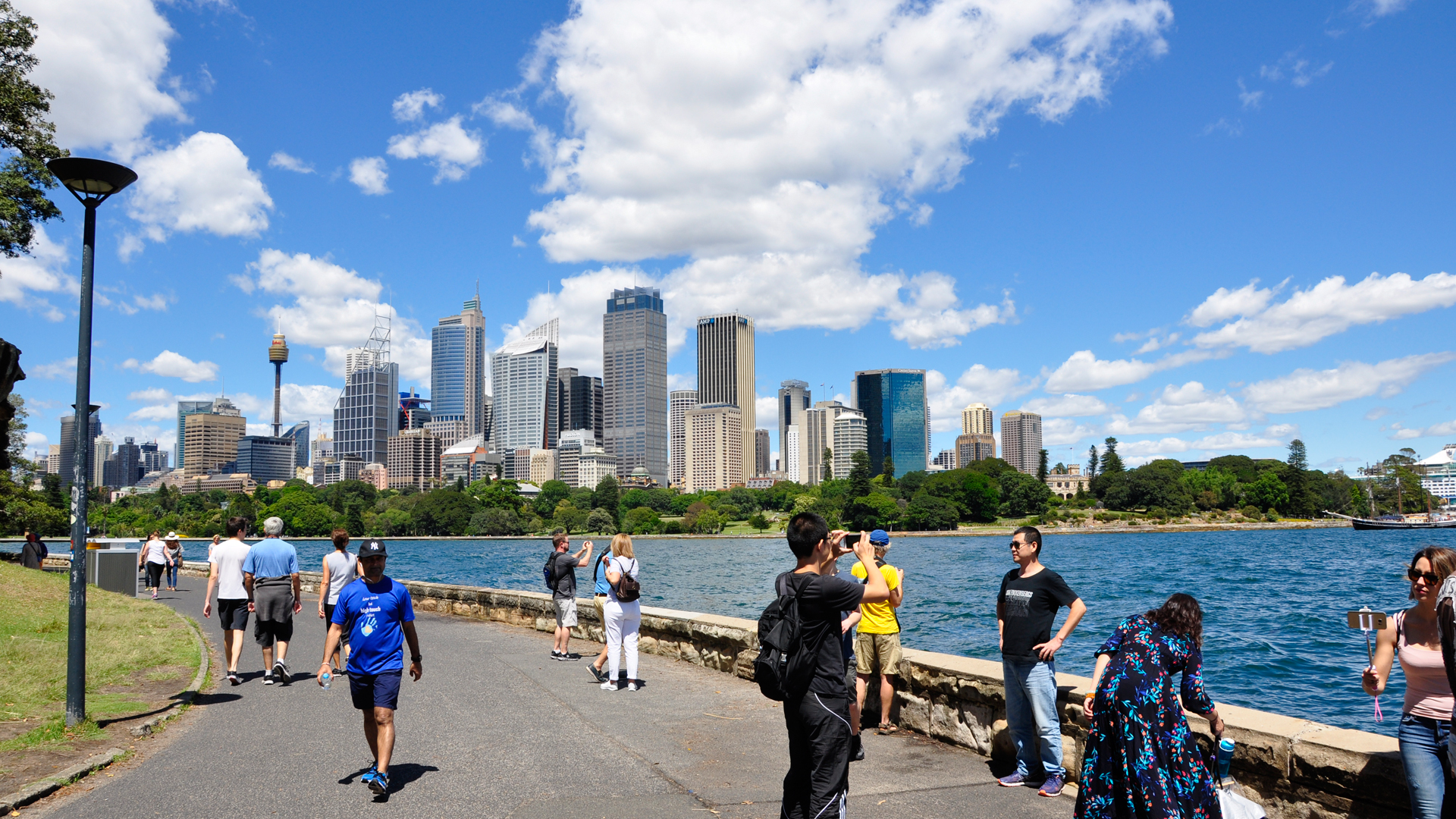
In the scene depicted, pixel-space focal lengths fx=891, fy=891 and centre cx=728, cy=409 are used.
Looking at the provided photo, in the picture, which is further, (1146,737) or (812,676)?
(812,676)

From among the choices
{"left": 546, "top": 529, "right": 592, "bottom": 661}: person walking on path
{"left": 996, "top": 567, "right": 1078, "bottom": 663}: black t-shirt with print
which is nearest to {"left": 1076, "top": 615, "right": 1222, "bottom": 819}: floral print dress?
{"left": 996, "top": 567, "right": 1078, "bottom": 663}: black t-shirt with print

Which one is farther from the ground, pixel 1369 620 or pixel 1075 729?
pixel 1369 620

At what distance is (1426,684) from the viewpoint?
4.18 metres

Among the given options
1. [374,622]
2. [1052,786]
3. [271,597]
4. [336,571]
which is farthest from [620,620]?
[1052,786]

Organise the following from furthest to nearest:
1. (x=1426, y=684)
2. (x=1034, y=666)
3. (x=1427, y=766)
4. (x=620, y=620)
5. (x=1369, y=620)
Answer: (x=620, y=620)
(x=1034, y=666)
(x=1369, y=620)
(x=1426, y=684)
(x=1427, y=766)

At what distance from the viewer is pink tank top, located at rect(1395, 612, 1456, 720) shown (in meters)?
4.07

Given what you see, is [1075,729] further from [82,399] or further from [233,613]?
[233,613]

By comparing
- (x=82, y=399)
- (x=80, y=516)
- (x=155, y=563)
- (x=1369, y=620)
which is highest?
(x=82, y=399)

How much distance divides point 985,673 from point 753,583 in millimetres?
47159

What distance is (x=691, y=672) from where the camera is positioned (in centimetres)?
1055

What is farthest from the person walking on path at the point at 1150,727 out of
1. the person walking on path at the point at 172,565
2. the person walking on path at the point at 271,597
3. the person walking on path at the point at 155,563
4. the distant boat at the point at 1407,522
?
the distant boat at the point at 1407,522

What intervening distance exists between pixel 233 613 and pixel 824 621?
8668 millimetres

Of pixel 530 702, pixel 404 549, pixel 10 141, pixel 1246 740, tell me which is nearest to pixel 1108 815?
pixel 1246 740

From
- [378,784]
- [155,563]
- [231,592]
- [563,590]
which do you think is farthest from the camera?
[155,563]
